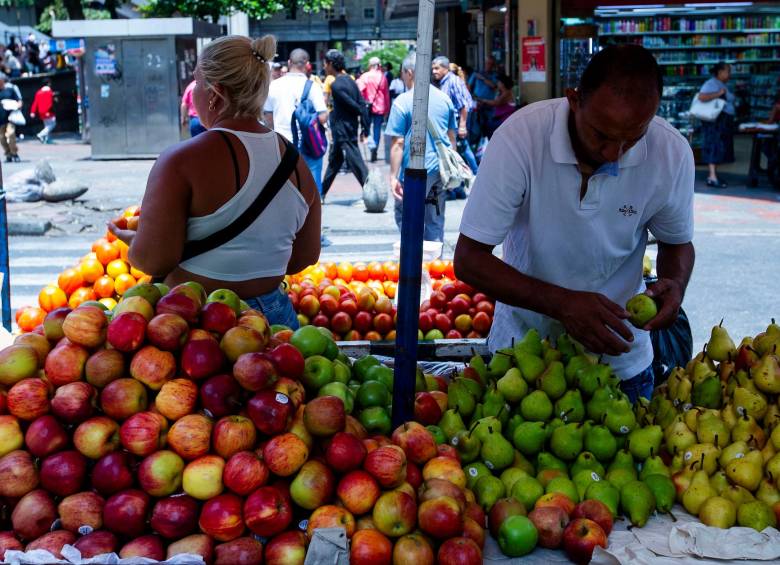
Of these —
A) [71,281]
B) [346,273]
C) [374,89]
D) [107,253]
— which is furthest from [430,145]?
[374,89]

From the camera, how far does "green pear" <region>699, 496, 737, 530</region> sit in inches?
96.0

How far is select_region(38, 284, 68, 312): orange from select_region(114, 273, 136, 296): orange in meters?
0.37

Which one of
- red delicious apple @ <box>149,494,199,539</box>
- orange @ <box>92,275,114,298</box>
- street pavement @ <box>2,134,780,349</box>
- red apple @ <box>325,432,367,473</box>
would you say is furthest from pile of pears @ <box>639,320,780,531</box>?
street pavement @ <box>2,134,780,349</box>

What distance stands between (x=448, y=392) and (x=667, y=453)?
684 mm

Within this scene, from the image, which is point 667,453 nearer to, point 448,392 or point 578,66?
point 448,392

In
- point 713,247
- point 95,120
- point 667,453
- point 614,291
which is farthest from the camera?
point 95,120

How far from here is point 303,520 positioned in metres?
2.23

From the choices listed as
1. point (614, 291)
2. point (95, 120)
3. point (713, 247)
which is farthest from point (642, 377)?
point (95, 120)

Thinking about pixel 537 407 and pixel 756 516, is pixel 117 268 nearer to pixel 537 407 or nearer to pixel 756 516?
pixel 537 407

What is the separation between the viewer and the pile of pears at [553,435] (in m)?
2.50

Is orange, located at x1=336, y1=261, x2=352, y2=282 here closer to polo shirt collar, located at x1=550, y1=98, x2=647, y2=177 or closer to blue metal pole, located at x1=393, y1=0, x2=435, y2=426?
polo shirt collar, located at x1=550, y1=98, x2=647, y2=177

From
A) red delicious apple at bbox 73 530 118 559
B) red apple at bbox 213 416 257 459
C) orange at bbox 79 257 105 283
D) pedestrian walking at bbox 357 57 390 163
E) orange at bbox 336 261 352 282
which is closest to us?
red delicious apple at bbox 73 530 118 559

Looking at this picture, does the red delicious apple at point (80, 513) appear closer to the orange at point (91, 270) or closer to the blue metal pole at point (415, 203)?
the blue metal pole at point (415, 203)

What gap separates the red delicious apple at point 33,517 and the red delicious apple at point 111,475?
0.12 metres
